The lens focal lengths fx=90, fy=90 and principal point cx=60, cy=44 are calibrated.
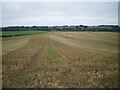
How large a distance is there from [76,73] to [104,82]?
7.61 ft

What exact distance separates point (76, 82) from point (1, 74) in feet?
21.7

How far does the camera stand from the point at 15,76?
25.0 feet

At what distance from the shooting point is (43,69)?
29.4ft

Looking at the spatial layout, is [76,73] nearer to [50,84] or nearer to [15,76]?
[50,84]

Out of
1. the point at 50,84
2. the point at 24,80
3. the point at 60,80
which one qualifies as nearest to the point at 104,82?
the point at 60,80

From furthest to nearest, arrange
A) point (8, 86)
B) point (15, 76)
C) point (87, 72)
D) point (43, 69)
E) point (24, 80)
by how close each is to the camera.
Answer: point (43, 69) → point (87, 72) → point (15, 76) → point (24, 80) → point (8, 86)

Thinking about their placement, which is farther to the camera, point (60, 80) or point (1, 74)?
point (1, 74)

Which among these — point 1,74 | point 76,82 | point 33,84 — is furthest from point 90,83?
point 1,74

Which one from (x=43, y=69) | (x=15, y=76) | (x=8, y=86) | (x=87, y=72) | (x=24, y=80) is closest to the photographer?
(x=8, y=86)

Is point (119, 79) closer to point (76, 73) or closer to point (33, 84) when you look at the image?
point (76, 73)

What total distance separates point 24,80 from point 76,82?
4.01 meters

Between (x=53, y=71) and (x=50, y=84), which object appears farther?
(x=53, y=71)

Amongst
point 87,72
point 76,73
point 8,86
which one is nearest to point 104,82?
point 87,72

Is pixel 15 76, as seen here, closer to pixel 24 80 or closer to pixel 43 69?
pixel 24 80
